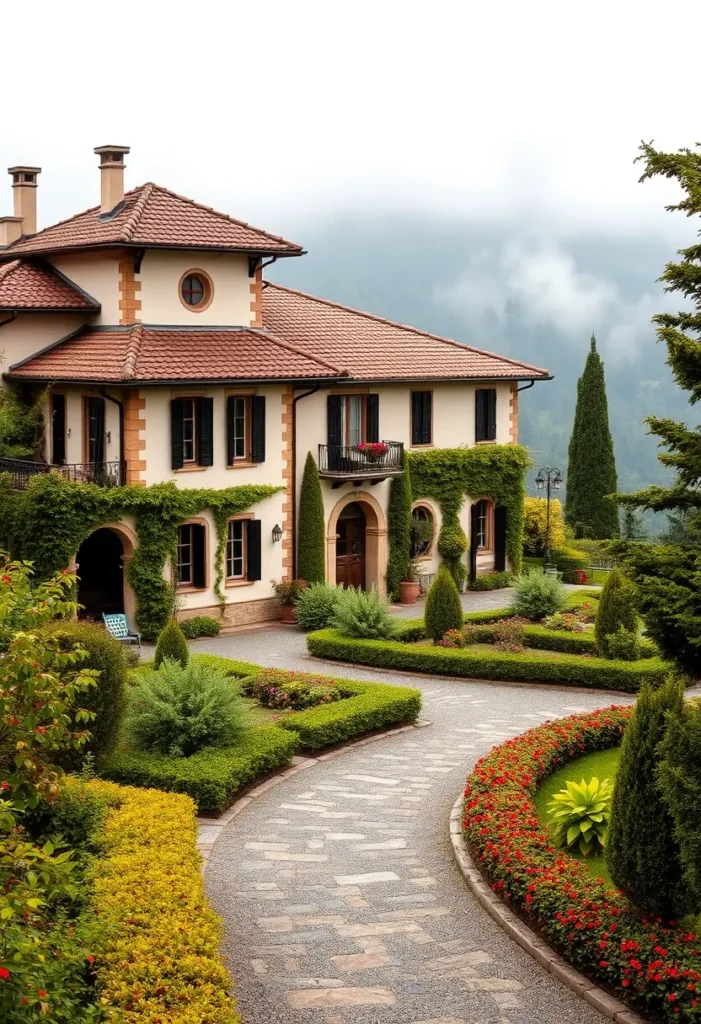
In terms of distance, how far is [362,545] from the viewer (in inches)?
1371

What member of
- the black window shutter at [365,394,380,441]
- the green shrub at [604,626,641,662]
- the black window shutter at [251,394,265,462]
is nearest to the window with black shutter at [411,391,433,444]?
the black window shutter at [365,394,380,441]

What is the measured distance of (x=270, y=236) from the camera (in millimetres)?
31547

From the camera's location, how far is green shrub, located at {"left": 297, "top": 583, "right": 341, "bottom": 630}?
30.2 meters

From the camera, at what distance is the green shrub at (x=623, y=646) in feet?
81.9

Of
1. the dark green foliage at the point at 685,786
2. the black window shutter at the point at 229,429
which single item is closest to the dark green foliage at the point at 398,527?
the black window shutter at the point at 229,429

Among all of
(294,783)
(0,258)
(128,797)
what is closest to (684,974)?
(128,797)

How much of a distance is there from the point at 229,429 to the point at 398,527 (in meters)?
6.37

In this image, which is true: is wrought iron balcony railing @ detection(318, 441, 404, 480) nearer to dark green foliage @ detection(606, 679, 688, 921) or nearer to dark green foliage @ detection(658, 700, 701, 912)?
dark green foliage @ detection(606, 679, 688, 921)

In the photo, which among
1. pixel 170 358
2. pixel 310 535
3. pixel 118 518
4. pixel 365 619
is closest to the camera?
pixel 365 619

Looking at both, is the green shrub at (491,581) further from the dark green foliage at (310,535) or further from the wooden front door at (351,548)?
the dark green foliage at (310,535)

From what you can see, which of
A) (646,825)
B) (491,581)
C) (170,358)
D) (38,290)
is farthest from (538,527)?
(646,825)

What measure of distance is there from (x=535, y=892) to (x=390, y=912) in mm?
1551

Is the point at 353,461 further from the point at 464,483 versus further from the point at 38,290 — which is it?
the point at 38,290

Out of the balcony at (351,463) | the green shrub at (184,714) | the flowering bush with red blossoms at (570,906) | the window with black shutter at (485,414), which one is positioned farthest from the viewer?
the window with black shutter at (485,414)
